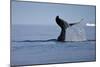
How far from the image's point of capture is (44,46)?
8.14 feet

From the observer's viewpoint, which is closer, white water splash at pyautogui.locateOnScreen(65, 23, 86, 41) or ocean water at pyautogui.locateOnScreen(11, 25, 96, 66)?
ocean water at pyautogui.locateOnScreen(11, 25, 96, 66)

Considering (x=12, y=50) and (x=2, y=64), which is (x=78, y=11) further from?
(x=2, y=64)

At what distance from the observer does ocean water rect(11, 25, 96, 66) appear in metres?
2.37

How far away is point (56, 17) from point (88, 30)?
17.8 inches

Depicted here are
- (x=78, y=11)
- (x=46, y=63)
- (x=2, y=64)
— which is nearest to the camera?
(x=2, y=64)

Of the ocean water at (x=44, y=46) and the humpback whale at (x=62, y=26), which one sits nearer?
the ocean water at (x=44, y=46)

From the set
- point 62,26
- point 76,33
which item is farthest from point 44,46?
point 76,33

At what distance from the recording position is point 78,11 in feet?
8.70

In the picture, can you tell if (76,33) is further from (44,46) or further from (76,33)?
(44,46)

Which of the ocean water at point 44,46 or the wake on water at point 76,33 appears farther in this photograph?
the wake on water at point 76,33

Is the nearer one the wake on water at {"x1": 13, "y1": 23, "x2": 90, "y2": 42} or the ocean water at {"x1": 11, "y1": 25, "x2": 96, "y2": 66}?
the ocean water at {"x1": 11, "y1": 25, "x2": 96, "y2": 66}

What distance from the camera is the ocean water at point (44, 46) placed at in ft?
7.77

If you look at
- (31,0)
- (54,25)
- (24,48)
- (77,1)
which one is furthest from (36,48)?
(77,1)

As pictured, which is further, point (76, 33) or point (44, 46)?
point (76, 33)
